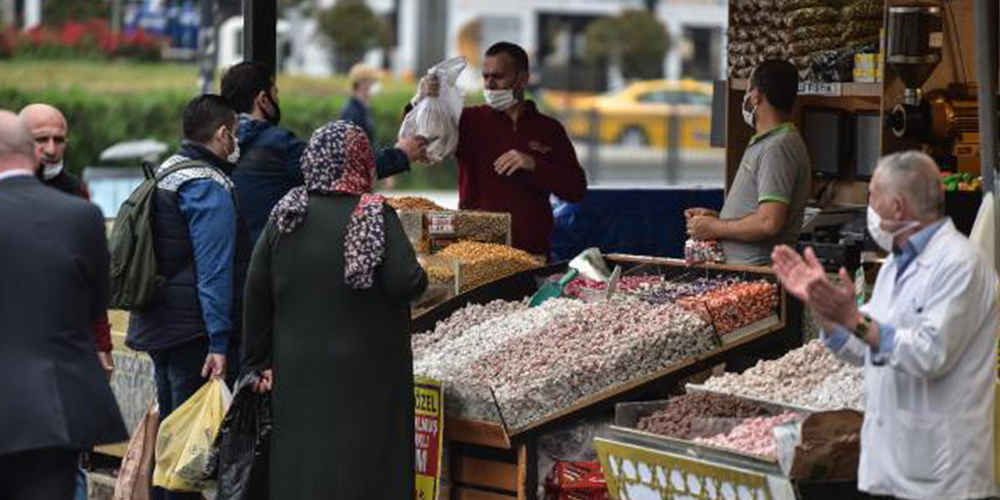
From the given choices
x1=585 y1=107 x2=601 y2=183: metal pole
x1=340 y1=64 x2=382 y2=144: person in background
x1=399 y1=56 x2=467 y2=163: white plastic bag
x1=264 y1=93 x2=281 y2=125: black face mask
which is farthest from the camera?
x1=585 y1=107 x2=601 y2=183: metal pole

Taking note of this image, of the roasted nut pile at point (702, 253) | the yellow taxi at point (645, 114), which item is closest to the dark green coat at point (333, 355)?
the roasted nut pile at point (702, 253)

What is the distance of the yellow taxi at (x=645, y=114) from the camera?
108ft

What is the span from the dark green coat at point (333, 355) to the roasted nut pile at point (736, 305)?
116cm

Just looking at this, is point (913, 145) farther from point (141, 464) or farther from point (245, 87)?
point (141, 464)

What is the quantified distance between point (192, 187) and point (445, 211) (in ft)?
4.41

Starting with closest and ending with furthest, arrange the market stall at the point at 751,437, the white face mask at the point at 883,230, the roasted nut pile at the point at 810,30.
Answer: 1. the white face mask at the point at 883,230
2. the market stall at the point at 751,437
3. the roasted nut pile at the point at 810,30

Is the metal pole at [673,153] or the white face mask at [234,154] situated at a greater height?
the white face mask at [234,154]

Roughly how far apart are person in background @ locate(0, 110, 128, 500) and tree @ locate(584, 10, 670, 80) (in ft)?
126

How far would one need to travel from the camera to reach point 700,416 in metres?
6.76

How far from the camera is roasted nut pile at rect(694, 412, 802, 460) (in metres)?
6.32

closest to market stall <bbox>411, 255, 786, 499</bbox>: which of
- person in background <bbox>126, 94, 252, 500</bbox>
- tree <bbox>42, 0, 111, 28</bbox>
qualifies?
person in background <bbox>126, 94, 252, 500</bbox>

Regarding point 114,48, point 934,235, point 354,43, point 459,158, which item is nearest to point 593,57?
point 354,43

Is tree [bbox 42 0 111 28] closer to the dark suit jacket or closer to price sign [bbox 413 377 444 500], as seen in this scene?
price sign [bbox 413 377 444 500]

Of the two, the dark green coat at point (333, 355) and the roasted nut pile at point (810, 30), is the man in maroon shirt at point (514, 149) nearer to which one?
the roasted nut pile at point (810, 30)
